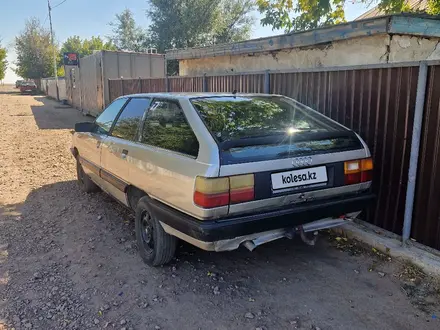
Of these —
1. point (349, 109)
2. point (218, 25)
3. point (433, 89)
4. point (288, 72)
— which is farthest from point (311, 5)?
point (218, 25)

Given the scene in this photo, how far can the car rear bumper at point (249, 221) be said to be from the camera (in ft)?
9.07

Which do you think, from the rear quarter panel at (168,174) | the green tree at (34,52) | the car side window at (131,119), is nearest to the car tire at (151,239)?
the rear quarter panel at (168,174)

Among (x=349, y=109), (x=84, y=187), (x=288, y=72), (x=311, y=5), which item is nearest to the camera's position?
(x=349, y=109)

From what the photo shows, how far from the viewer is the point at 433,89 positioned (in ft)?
10.9

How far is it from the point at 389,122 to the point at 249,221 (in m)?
2.02

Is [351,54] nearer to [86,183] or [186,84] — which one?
[186,84]

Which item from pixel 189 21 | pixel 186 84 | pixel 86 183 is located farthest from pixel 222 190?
pixel 189 21

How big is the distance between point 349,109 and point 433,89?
1079 mm

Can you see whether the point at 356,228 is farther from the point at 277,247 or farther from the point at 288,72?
the point at 288,72

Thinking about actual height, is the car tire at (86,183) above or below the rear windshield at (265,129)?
below

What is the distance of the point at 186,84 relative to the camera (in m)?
8.13

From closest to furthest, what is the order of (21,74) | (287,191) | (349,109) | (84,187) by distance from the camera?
1. (287,191)
2. (349,109)
3. (84,187)
4. (21,74)

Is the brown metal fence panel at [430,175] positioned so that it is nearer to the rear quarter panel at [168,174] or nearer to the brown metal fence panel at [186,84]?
the rear quarter panel at [168,174]

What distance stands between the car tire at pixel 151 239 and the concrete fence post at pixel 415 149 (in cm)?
224
